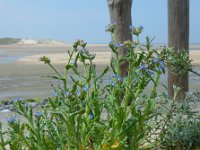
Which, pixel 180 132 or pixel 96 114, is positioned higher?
pixel 96 114

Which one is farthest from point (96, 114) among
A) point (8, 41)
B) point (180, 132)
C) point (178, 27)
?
point (8, 41)

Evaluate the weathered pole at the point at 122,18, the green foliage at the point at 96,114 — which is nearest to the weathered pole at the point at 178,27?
the weathered pole at the point at 122,18

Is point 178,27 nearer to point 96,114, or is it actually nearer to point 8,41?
point 96,114

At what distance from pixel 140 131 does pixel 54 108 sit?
61 cm

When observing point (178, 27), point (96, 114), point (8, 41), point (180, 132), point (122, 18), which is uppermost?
point (122, 18)

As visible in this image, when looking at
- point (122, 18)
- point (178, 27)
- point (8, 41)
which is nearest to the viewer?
point (178, 27)

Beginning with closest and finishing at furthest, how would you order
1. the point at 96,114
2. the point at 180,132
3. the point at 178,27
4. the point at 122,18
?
the point at 96,114 → the point at 180,132 → the point at 178,27 → the point at 122,18

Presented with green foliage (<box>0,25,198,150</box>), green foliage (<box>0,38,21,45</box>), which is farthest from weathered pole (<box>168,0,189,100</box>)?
green foliage (<box>0,38,21,45</box>)

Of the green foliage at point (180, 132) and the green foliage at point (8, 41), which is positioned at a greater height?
the green foliage at point (180, 132)

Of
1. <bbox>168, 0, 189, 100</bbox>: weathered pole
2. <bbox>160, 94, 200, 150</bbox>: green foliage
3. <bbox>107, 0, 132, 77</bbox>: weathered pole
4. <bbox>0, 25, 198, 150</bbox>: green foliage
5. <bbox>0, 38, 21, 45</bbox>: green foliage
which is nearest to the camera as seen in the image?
<bbox>0, 25, 198, 150</bbox>: green foliage

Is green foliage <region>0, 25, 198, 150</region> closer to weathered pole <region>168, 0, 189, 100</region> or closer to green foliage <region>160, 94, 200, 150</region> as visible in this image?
green foliage <region>160, 94, 200, 150</region>

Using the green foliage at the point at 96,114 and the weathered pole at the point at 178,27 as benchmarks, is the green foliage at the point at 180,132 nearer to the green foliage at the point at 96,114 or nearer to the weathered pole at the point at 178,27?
the green foliage at the point at 96,114

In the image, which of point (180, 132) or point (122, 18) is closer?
point (180, 132)

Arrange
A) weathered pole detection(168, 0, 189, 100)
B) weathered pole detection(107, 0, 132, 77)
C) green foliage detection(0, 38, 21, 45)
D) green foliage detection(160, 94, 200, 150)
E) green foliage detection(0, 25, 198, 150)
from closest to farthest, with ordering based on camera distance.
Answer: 1. green foliage detection(0, 25, 198, 150)
2. green foliage detection(160, 94, 200, 150)
3. weathered pole detection(168, 0, 189, 100)
4. weathered pole detection(107, 0, 132, 77)
5. green foliage detection(0, 38, 21, 45)
